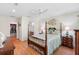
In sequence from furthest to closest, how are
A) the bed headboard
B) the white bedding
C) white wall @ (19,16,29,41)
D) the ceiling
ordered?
white wall @ (19,16,29,41)
the white bedding
the bed headboard
the ceiling

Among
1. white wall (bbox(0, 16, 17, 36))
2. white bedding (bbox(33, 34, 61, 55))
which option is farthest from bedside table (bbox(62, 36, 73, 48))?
white wall (bbox(0, 16, 17, 36))

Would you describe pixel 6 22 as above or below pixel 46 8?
below

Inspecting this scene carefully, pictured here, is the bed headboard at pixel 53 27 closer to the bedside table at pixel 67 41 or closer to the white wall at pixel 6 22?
the bedside table at pixel 67 41

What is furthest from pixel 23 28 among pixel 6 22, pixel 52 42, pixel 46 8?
pixel 46 8

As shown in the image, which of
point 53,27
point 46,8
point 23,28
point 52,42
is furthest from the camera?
point 23,28

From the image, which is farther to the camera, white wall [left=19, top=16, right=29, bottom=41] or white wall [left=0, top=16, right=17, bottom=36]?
white wall [left=19, top=16, right=29, bottom=41]

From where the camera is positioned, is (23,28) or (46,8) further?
(23,28)

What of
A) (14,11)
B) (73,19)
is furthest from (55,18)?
(14,11)

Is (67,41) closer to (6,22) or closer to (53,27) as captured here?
(53,27)

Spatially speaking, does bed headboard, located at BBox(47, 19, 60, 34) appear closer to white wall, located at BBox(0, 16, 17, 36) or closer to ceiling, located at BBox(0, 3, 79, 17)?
ceiling, located at BBox(0, 3, 79, 17)

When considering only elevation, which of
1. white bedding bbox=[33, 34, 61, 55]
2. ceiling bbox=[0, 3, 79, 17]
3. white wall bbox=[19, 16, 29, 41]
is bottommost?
white bedding bbox=[33, 34, 61, 55]

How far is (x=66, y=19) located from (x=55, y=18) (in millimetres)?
275

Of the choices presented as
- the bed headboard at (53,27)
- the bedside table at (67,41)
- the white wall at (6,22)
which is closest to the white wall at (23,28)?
the white wall at (6,22)

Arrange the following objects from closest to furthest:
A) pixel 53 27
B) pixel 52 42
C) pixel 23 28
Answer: pixel 53 27, pixel 52 42, pixel 23 28
